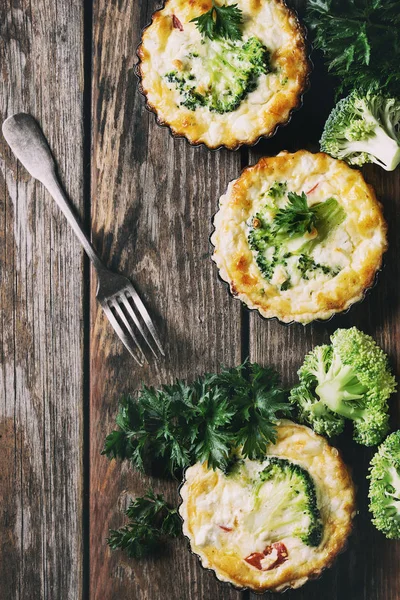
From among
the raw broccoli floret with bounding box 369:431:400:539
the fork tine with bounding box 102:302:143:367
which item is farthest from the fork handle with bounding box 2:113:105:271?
the raw broccoli floret with bounding box 369:431:400:539

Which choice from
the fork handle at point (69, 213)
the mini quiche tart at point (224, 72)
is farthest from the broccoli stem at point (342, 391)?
the fork handle at point (69, 213)

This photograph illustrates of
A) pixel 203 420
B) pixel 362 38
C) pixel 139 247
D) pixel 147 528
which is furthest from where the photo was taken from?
pixel 139 247

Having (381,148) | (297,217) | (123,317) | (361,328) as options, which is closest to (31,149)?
(123,317)

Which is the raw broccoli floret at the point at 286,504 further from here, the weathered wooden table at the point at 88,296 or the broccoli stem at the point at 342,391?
the weathered wooden table at the point at 88,296

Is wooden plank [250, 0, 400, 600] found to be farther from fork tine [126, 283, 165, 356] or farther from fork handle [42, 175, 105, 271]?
fork handle [42, 175, 105, 271]

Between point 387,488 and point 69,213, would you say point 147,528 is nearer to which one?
point 387,488

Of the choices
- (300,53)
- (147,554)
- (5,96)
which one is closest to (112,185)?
(5,96)
